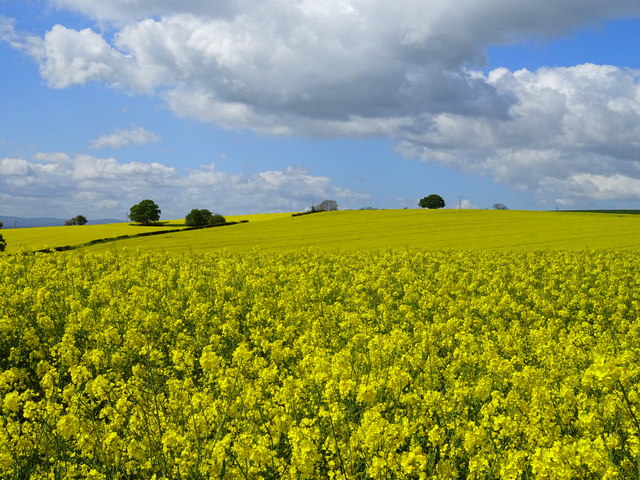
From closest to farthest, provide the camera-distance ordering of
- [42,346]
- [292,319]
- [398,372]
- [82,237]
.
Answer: [398,372]
[42,346]
[292,319]
[82,237]

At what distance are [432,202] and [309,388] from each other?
307ft

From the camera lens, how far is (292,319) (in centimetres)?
1059

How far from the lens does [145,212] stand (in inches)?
3167

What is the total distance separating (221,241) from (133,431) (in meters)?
35.8

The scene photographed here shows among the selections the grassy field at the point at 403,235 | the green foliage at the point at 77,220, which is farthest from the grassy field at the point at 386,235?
the green foliage at the point at 77,220

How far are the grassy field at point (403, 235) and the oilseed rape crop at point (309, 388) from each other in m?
17.7

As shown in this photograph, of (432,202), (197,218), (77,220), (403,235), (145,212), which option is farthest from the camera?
(77,220)

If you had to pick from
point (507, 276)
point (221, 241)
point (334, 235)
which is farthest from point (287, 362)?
point (334, 235)

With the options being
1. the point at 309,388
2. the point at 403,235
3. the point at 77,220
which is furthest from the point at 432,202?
the point at 309,388

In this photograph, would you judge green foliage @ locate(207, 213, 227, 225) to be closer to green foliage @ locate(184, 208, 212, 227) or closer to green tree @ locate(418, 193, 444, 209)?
green foliage @ locate(184, 208, 212, 227)

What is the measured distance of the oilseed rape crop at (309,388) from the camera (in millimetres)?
4391

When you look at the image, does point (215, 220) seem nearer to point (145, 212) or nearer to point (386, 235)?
point (145, 212)

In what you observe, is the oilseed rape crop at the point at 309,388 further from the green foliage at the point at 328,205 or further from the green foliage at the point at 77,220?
the green foliage at the point at 77,220

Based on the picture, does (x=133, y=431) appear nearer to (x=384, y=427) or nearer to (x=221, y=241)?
(x=384, y=427)
